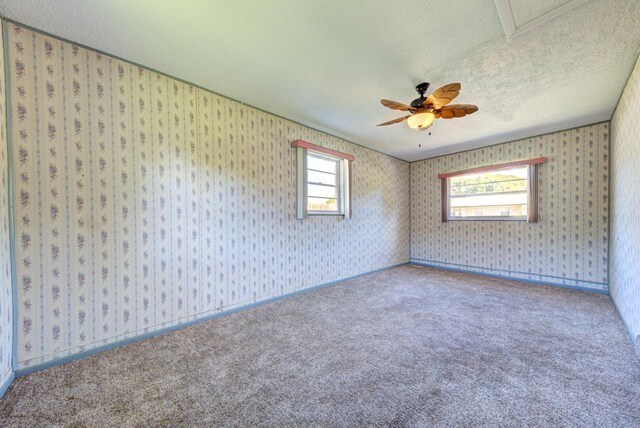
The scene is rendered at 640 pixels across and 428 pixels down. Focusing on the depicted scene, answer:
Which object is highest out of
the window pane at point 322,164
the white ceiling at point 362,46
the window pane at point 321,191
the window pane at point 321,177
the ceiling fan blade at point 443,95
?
the white ceiling at point 362,46

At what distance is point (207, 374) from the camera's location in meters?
1.68

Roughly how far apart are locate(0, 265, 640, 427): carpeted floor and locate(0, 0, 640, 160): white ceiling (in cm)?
240

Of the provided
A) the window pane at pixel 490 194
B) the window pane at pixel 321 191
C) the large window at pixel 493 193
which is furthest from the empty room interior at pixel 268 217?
the window pane at pixel 490 194

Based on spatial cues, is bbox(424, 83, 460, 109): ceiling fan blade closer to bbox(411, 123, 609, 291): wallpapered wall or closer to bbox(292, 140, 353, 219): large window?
bbox(292, 140, 353, 219): large window

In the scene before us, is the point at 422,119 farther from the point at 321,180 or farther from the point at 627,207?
the point at 627,207

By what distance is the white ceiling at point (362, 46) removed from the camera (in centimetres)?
159

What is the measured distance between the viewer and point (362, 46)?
6.34 ft

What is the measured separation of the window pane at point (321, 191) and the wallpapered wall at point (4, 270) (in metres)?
2.84

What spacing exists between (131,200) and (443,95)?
2.81m

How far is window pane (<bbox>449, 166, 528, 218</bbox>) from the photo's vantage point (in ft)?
13.9

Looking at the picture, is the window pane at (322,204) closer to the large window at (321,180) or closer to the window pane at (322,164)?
the large window at (321,180)

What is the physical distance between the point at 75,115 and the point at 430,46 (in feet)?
9.33

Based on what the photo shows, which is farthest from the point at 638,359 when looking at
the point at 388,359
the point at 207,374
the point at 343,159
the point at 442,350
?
the point at 343,159

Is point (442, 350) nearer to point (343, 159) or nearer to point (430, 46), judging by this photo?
point (430, 46)
